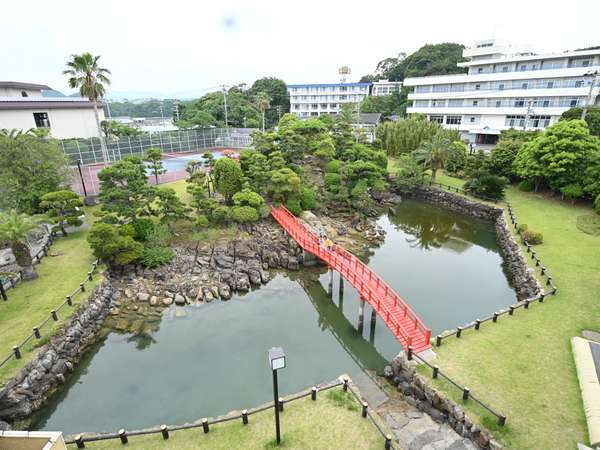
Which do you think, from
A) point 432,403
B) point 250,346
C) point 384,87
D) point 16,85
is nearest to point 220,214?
point 250,346

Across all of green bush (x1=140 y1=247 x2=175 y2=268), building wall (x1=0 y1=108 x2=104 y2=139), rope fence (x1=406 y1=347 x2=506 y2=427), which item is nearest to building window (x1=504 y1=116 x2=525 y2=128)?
rope fence (x1=406 y1=347 x2=506 y2=427)

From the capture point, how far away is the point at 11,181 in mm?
19609

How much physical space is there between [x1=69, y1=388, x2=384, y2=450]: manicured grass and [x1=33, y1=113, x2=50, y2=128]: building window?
3841 cm

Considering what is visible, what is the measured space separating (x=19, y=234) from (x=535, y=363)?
70.3 ft

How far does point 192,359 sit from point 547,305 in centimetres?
1573

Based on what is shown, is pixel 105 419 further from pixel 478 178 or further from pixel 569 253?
pixel 478 178

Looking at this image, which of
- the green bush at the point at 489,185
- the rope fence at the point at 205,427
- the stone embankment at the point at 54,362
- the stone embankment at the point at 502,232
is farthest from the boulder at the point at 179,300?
the green bush at the point at 489,185

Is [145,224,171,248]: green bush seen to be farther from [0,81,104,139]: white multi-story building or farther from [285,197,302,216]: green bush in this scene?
[0,81,104,139]: white multi-story building

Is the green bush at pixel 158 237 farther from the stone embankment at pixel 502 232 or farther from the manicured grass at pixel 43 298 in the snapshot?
the stone embankment at pixel 502 232

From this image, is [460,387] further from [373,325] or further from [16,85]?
[16,85]

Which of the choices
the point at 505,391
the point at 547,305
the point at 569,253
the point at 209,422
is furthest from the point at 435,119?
the point at 209,422

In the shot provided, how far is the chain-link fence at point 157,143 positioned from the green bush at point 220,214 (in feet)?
49.4

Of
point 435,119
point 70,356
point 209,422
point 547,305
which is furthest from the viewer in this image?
point 435,119

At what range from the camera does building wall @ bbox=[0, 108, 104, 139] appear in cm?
3341
